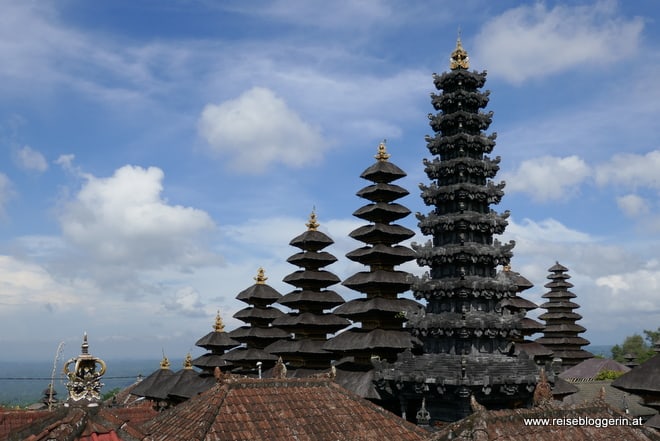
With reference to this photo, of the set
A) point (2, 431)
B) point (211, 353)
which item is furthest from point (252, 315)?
point (2, 431)

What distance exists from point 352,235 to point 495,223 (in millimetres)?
10780

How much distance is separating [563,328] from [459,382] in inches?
1413

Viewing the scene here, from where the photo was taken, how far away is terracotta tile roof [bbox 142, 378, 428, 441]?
15.7m

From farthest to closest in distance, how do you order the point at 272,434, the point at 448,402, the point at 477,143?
the point at 477,143, the point at 448,402, the point at 272,434

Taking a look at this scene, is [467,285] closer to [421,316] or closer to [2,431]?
[421,316]

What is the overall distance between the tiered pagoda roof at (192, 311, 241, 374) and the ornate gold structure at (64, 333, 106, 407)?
34844 mm

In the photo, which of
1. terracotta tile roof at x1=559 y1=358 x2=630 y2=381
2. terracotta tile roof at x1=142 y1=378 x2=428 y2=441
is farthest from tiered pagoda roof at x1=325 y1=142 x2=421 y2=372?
terracotta tile roof at x1=559 y1=358 x2=630 y2=381

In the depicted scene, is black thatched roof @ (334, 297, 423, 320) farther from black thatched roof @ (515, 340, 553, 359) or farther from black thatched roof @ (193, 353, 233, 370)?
black thatched roof @ (193, 353, 233, 370)

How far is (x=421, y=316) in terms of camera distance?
98.7 ft

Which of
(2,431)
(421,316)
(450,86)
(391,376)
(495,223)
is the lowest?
(2,431)

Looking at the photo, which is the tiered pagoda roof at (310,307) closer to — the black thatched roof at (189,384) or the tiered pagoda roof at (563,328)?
the black thatched roof at (189,384)

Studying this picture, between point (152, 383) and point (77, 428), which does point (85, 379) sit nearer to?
point (77, 428)

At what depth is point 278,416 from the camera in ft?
54.5

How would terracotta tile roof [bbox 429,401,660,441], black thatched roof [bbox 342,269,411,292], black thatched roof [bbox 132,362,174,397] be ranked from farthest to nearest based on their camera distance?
black thatched roof [bbox 132,362,174,397]
black thatched roof [bbox 342,269,411,292]
terracotta tile roof [bbox 429,401,660,441]
